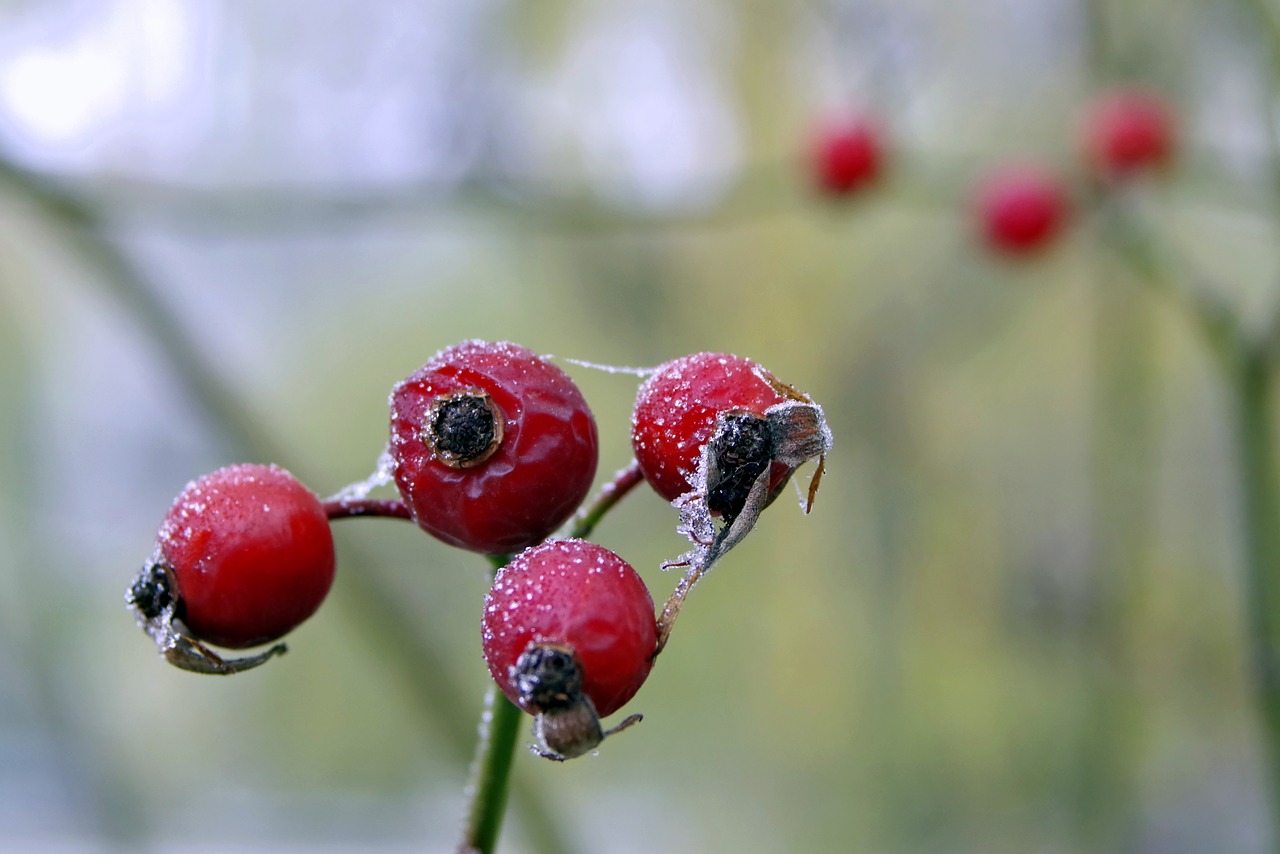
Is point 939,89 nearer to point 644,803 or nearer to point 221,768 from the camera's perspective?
point 644,803

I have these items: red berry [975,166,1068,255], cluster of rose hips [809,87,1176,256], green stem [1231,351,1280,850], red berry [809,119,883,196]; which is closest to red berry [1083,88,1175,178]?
cluster of rose hips [809,87,1176,256]

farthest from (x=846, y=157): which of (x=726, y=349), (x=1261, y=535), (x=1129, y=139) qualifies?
(x=726, y=349)

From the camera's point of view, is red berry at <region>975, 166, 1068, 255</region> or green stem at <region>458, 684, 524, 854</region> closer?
green stem at <region>458, 684, 524, 854</region>

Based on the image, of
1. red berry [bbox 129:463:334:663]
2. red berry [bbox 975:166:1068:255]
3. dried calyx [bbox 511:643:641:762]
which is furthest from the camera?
red berry [bbox 975:166:1068:255]

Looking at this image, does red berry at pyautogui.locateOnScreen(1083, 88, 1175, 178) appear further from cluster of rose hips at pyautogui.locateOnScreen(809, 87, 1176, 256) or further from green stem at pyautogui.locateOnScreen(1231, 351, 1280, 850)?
green stem at pyautogui.locateOnScreen(1231, 351, 1280, 850)

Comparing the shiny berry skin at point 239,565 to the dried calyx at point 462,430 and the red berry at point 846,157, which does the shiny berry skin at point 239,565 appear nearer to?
the dried calyx at point 462,430
